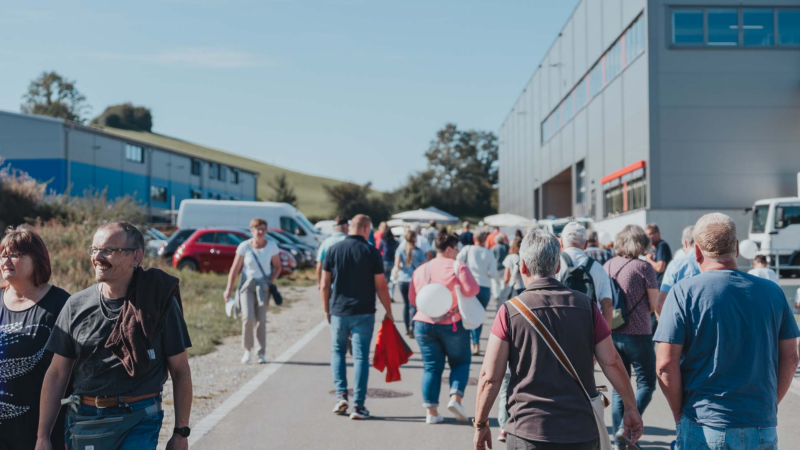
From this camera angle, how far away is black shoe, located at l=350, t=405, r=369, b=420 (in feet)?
24.5

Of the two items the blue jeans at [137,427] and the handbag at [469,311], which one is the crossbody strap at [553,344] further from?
the handbag at [469,311]

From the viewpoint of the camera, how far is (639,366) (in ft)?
20.7

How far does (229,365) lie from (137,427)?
22.6 feet

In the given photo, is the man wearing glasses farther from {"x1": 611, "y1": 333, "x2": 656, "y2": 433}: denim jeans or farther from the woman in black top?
{"x1": 611, "y1": 333, "x2": 656, "y2": 433}: denim jeans

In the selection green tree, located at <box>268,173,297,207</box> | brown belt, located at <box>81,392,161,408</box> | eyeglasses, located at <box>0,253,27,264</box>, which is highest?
green tree, located at <box>268,173,297,207</box>

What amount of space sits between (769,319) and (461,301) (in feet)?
12.1

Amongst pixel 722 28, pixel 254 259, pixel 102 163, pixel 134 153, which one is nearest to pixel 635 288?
pixel 254 259

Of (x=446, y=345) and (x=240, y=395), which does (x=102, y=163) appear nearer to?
(x=240, y=395)

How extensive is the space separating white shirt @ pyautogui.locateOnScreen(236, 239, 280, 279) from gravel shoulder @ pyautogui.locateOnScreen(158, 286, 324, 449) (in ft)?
3.96

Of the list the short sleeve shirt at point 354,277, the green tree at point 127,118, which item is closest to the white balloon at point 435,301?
the short sleeve shirt at point 354,277

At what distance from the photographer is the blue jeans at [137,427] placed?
363 cm

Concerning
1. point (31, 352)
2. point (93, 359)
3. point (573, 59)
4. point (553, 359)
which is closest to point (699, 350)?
point (553, 359)

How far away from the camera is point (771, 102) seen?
2912 cm

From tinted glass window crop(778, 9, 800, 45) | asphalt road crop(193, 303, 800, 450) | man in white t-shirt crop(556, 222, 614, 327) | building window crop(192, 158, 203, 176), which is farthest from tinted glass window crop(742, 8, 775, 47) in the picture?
building window crop(192, 158, 203, 176)
